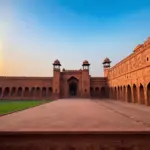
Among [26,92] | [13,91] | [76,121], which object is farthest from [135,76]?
[13,91]

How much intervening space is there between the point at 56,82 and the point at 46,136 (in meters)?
26.3

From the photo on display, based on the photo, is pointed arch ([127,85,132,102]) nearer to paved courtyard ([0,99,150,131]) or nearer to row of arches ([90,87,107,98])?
paved courtyard ([0,99,150,131])

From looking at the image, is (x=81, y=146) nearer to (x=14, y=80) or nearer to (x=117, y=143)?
(x=117, y=143)

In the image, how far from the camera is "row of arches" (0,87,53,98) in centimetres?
3084

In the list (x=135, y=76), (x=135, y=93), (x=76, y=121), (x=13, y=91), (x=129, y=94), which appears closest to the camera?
(x=76, y=121)

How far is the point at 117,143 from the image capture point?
3836 mm

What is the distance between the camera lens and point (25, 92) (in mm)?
31562

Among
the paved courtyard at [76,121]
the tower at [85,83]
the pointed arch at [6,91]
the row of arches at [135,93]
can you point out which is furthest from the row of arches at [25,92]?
the paved courtyard at [76,121]

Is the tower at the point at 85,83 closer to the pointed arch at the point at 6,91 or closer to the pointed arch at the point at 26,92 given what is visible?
the pointed arch at the point at 26,92

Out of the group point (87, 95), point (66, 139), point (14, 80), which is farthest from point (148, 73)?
point (14, 80)

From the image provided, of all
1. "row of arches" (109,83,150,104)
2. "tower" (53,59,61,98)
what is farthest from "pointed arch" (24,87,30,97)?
"row of arches" (109,83,150,104)

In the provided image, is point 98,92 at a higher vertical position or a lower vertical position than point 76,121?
higher

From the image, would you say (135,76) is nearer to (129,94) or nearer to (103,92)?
(129,94)

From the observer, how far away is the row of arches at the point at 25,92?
101ft
